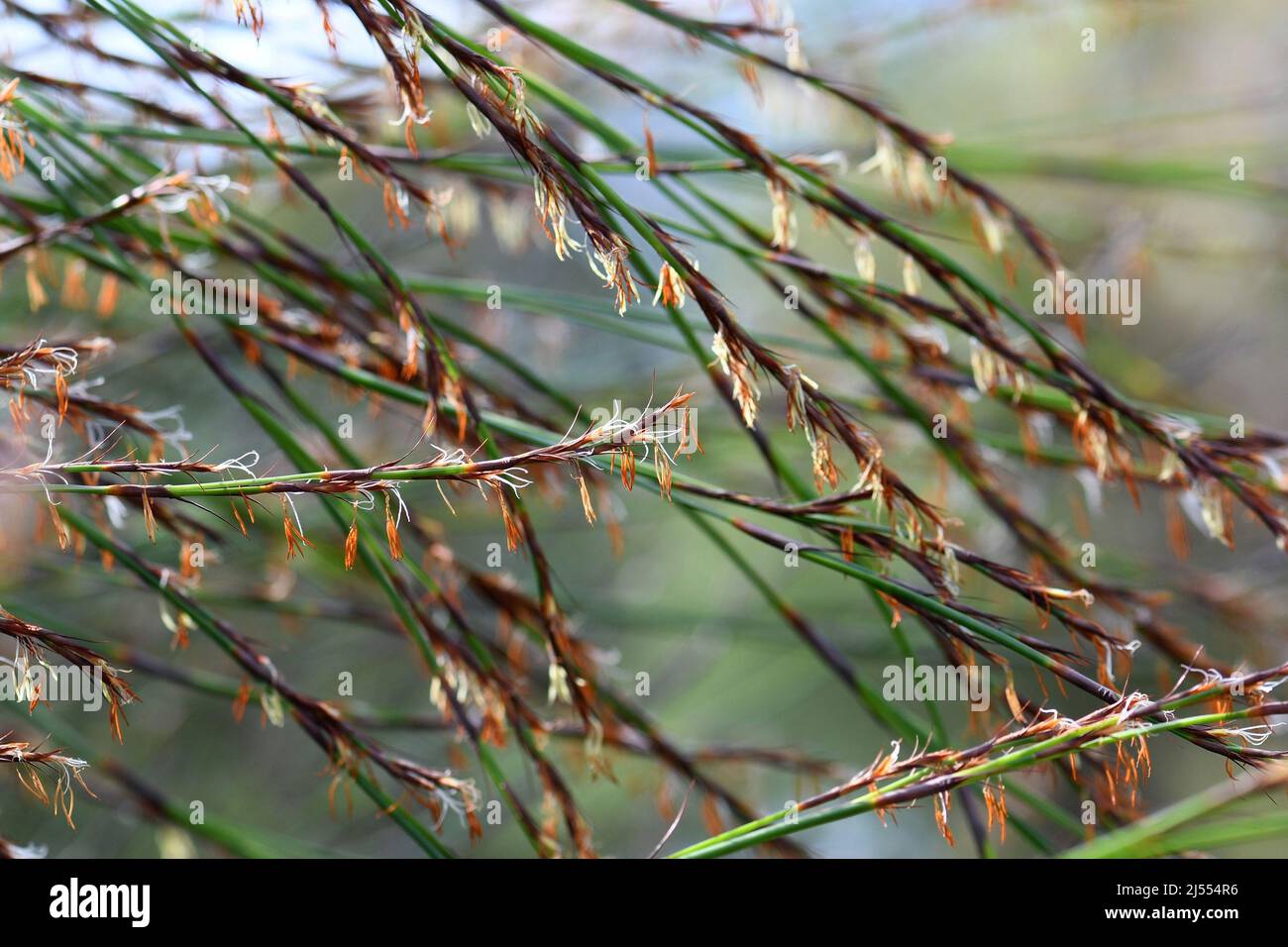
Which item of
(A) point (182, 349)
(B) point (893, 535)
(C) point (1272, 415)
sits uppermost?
(C) point (1272, 415)

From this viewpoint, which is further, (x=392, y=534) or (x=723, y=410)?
(x=723, y=410)

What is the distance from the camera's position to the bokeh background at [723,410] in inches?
68.5

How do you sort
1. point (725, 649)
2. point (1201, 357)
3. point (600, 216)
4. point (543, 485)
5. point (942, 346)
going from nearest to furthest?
1. point (600, 216)
2. point (942, 346)
3. point (543, 485)
4. point (1201, 357)
5. point (725, 649)

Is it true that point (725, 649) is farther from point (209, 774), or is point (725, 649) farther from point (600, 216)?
point (600, 216)

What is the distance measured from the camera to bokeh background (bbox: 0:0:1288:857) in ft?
5.71

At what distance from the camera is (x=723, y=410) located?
2.16 metres

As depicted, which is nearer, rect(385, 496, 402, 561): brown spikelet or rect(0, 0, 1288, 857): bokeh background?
rect(385, 496, 402, 561): brown spikelet

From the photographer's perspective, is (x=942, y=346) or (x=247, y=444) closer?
(x=942, y=346)

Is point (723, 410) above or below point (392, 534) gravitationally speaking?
above

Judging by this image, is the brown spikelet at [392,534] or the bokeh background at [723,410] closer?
the brown spikelet at [392,534]

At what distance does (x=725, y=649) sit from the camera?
3773 millimetres

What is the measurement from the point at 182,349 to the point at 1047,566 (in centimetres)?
164

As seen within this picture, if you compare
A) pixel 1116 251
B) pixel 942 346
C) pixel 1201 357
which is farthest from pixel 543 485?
pixel 1201 357
